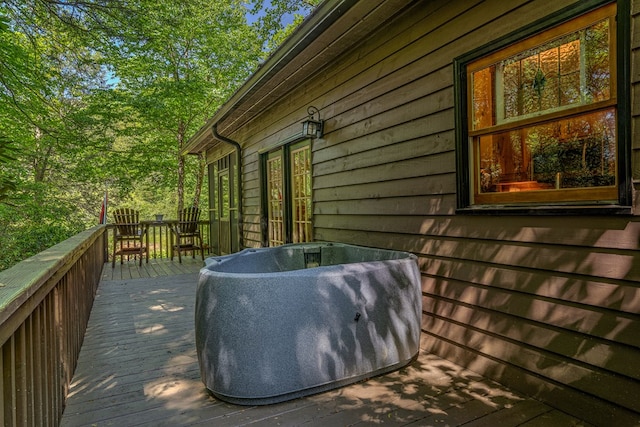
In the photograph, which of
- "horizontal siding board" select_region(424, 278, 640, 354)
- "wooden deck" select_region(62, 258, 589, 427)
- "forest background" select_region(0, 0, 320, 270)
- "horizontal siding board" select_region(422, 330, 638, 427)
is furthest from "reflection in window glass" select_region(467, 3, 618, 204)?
"forest background" select_region(0, 0, 320, 270)

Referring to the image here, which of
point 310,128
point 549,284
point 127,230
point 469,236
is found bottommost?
point 549,284

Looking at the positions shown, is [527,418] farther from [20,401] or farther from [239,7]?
[239,7]

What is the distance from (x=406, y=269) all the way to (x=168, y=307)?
297 centimetres

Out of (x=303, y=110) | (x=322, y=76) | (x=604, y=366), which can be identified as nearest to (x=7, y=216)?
(x=303, y=110)

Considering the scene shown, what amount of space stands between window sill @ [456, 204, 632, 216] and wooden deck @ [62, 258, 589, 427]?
1.02 metres

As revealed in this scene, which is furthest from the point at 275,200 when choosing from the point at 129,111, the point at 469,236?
the point at 129,111

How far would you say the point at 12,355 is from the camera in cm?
111

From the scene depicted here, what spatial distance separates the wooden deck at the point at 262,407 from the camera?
1.81 metres

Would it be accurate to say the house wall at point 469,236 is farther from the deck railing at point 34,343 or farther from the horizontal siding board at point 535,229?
the deck railing at point 34,343

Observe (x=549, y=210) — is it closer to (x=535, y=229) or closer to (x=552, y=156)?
(x=535, y=229)

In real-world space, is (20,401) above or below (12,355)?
below

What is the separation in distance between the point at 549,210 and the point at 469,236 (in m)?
0.54

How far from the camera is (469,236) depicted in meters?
2.37

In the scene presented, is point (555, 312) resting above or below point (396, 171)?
below
